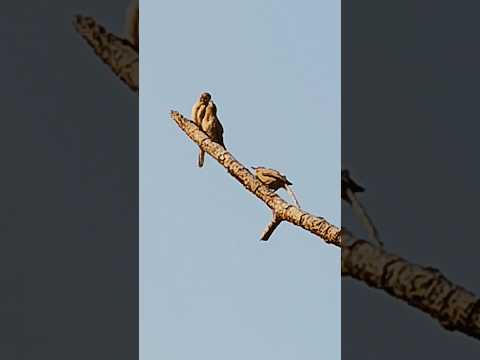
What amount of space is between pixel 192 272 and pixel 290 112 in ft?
1.45

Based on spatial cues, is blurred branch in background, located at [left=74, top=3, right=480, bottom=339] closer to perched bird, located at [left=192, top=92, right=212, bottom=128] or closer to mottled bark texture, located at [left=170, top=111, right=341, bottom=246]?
A: mottled bark texture, located at [left=170, top=111, right=341, bottom=246]
